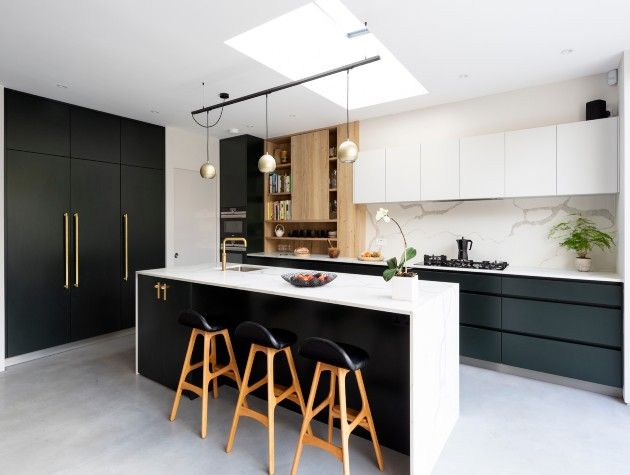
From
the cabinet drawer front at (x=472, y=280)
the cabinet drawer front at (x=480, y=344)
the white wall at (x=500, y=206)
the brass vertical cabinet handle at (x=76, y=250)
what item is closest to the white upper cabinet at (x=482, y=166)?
the white wall at (x=500, y=206)

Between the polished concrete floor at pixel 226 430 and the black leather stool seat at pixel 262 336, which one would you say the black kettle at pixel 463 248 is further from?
the black leather stool seat at pixel 262 336

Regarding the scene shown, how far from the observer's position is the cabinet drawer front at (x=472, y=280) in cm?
343

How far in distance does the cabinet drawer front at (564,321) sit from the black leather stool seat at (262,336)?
220 cm

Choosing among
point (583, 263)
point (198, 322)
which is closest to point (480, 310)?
point (583, 263)

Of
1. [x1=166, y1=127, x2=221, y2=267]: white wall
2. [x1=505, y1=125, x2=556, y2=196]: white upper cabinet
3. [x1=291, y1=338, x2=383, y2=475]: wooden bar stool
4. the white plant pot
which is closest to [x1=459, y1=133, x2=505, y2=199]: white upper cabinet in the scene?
[x1=505, y1=125, x2=556, y2=196]: white upper cabinet

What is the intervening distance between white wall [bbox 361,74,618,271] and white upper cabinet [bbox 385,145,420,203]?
32cm

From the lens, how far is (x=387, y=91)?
4066 millimetres

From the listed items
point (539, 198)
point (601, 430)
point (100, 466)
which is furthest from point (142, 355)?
point (539, 198)

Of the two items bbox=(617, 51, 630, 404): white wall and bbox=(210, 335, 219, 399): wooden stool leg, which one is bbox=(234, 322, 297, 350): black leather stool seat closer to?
bbox=(210, 335, 219, 399): wooden stool leg

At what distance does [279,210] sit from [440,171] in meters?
2.49

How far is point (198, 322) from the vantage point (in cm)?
254

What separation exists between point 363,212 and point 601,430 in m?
3.23

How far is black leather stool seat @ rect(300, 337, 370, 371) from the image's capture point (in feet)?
6.13

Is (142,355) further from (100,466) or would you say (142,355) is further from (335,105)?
(335,105)
